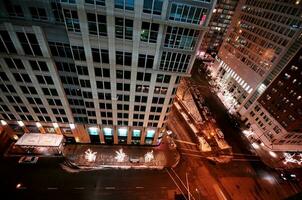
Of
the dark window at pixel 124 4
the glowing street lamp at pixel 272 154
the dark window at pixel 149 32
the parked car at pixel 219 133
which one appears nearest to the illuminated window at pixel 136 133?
the dark window at pixel 149 32

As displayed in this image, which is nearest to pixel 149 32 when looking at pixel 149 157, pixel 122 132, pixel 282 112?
pixel 122 132

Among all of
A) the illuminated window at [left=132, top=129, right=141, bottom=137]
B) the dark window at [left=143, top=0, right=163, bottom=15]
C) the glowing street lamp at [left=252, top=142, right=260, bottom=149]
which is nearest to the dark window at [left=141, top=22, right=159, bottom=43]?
the dark window at [left=143, top=0, right=163, bottom=15]

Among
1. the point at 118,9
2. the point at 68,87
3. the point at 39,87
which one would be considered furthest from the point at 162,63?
the point at 39,87

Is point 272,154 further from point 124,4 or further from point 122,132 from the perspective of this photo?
point 124,4

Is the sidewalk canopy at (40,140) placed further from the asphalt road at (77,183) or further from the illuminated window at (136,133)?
the illuminated window at (136,133)

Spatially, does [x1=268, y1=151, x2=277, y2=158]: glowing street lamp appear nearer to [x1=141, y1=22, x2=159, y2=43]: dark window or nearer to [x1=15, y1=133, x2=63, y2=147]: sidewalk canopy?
[x1=141, y1=22, x2=159, y2=43]: dark window
